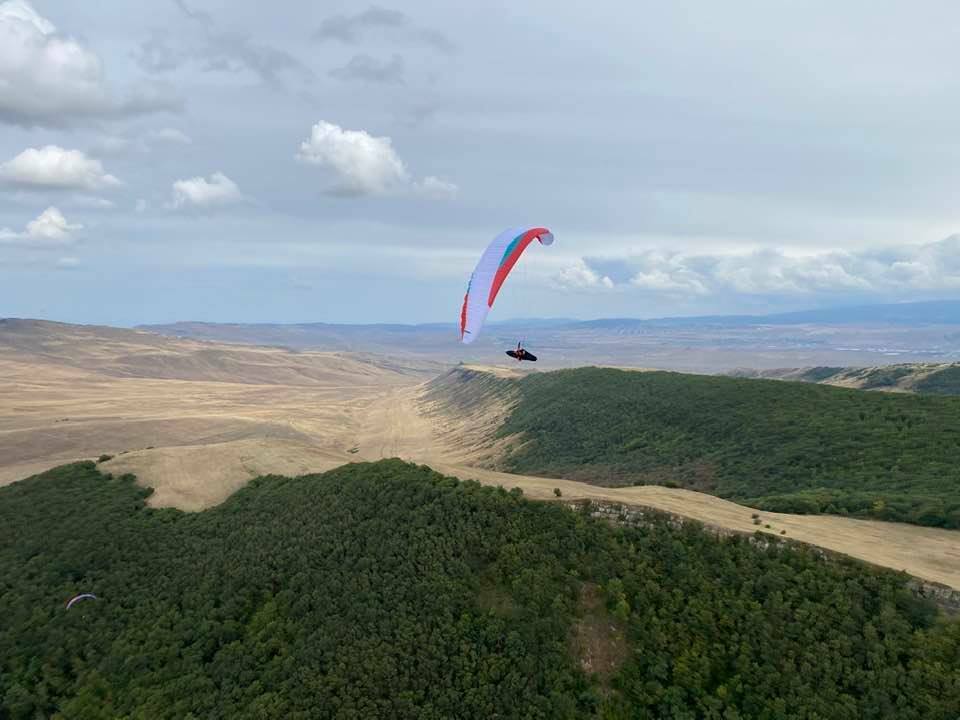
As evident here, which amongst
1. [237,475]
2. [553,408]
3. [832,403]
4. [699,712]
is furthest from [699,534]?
[553,408]

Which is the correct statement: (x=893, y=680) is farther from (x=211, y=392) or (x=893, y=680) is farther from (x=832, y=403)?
(x=211, y=392)

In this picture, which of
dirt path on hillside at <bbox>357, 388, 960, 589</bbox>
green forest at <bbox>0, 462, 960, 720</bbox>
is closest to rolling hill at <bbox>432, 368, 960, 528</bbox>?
dirt path on hillside at <bbox>357, 388, 960, 589</bbox>

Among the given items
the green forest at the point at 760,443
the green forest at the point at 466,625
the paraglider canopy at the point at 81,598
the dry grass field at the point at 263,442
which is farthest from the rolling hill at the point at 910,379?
the paraglider canopy at the point at 81,598

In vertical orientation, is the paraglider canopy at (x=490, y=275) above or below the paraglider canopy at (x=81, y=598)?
above

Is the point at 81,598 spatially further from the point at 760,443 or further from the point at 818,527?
the point at 760,443

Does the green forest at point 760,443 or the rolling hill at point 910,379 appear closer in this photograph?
the green forest at point 760,443

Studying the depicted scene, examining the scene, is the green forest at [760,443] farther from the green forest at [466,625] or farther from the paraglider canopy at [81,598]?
the paraglider canopy at [81,598]
